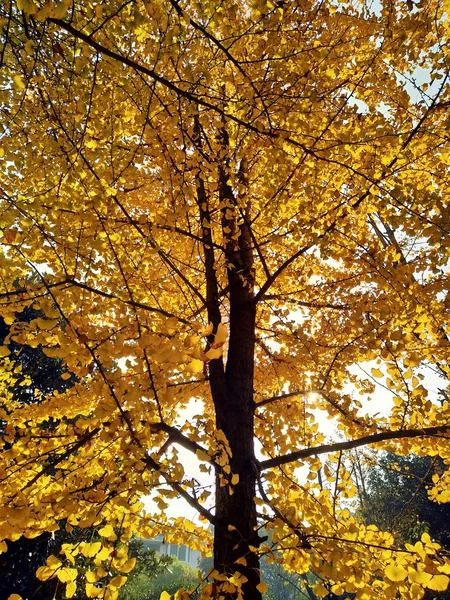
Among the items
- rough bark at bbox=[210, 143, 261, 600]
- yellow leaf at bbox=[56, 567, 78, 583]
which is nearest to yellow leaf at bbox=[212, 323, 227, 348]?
yellow leaf at bbox=[56, 567, 78, 583]

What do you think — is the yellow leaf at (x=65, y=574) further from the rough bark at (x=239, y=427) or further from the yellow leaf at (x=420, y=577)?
the yellow leaf at (x=420, y=577)

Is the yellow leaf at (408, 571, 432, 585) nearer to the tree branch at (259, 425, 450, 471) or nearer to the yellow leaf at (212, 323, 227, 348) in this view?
the tree branch at (259, 425, 450, 471)

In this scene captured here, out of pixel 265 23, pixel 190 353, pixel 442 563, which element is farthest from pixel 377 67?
pixel 442 563

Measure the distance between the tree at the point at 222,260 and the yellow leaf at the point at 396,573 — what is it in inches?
0.4

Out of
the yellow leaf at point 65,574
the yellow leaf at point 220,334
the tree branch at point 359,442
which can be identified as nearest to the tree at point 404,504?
the tree branch at point 359,442

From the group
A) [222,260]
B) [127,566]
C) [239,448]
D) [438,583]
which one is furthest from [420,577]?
[222,260]

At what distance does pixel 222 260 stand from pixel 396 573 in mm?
3191

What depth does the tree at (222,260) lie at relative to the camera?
2197 mm

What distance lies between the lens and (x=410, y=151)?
124 inches

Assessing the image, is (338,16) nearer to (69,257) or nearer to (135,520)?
(69,257)

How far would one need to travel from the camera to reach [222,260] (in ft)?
14.4

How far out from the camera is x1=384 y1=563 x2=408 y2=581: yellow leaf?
5.96 feet

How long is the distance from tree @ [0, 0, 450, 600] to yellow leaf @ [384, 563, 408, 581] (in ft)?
0.04

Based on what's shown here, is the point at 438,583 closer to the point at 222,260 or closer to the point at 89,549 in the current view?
the point at 89,549
